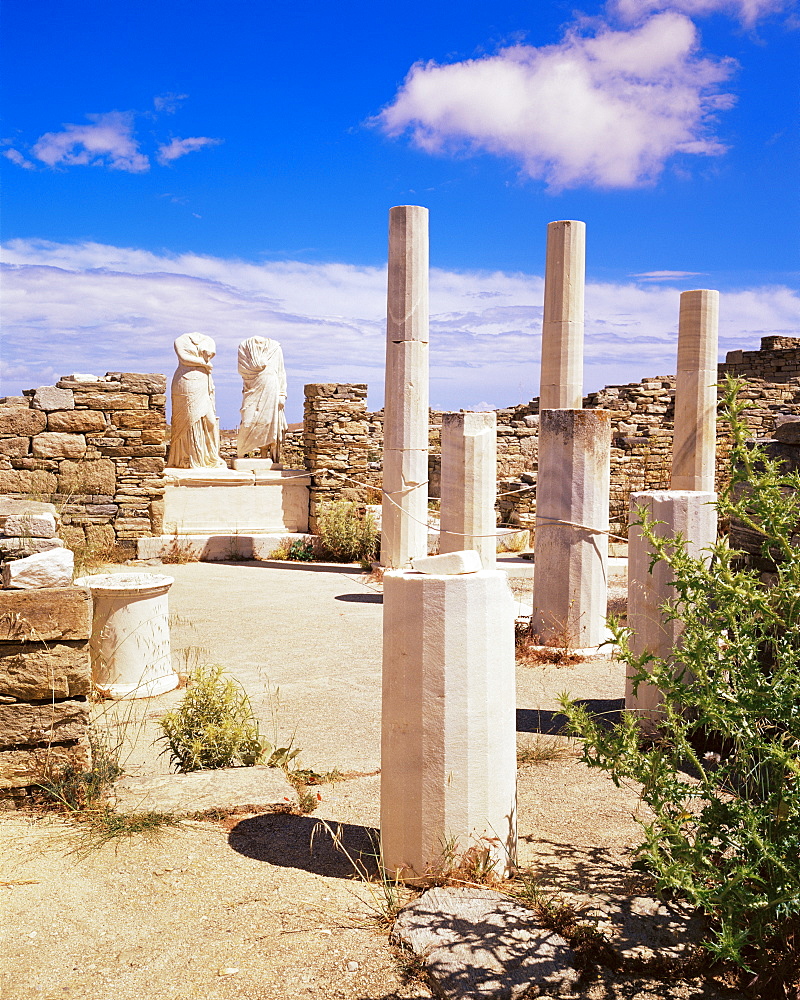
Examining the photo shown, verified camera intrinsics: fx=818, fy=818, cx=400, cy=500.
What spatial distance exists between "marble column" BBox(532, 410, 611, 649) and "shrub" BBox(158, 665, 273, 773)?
3.51m

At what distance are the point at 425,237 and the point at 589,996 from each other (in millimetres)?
8726

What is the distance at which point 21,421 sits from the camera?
34.2 feet

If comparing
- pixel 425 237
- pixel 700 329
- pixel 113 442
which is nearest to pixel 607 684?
pixel 700 329

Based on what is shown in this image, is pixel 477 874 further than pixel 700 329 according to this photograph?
No

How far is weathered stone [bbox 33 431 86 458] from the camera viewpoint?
414 inches

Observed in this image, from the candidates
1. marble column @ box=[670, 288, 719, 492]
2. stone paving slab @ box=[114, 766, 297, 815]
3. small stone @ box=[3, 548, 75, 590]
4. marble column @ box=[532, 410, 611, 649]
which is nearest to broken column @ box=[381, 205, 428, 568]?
marble column @ box=[532, 410, 611, 649]

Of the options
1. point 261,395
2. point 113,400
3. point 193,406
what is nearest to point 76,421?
point 113,400

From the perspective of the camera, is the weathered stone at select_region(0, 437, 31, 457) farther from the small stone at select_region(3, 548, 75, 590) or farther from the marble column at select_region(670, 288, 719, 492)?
the marble column at select_region(670, 288, 719, 492)

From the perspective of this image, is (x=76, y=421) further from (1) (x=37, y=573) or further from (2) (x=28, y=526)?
(1) (x=37, y=573)

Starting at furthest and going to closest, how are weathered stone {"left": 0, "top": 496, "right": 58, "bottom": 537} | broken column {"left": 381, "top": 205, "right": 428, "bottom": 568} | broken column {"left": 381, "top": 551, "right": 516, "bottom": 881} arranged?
broken column {"left": 381, "top": 205, "right": 428, "bottom": 568} → weathered stone {"left": 0, "top": 496, "right": 58, "bottom": 537} → broken column {"left": 381, "top": 551, "right": 516, "bottom": 881}

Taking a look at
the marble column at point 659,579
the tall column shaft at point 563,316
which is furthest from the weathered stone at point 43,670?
the tall column shaft at point 563,316

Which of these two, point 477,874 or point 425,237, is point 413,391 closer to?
point 425,237

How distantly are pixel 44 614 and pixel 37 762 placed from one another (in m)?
0.66

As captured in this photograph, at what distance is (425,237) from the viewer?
9828 millimetres
